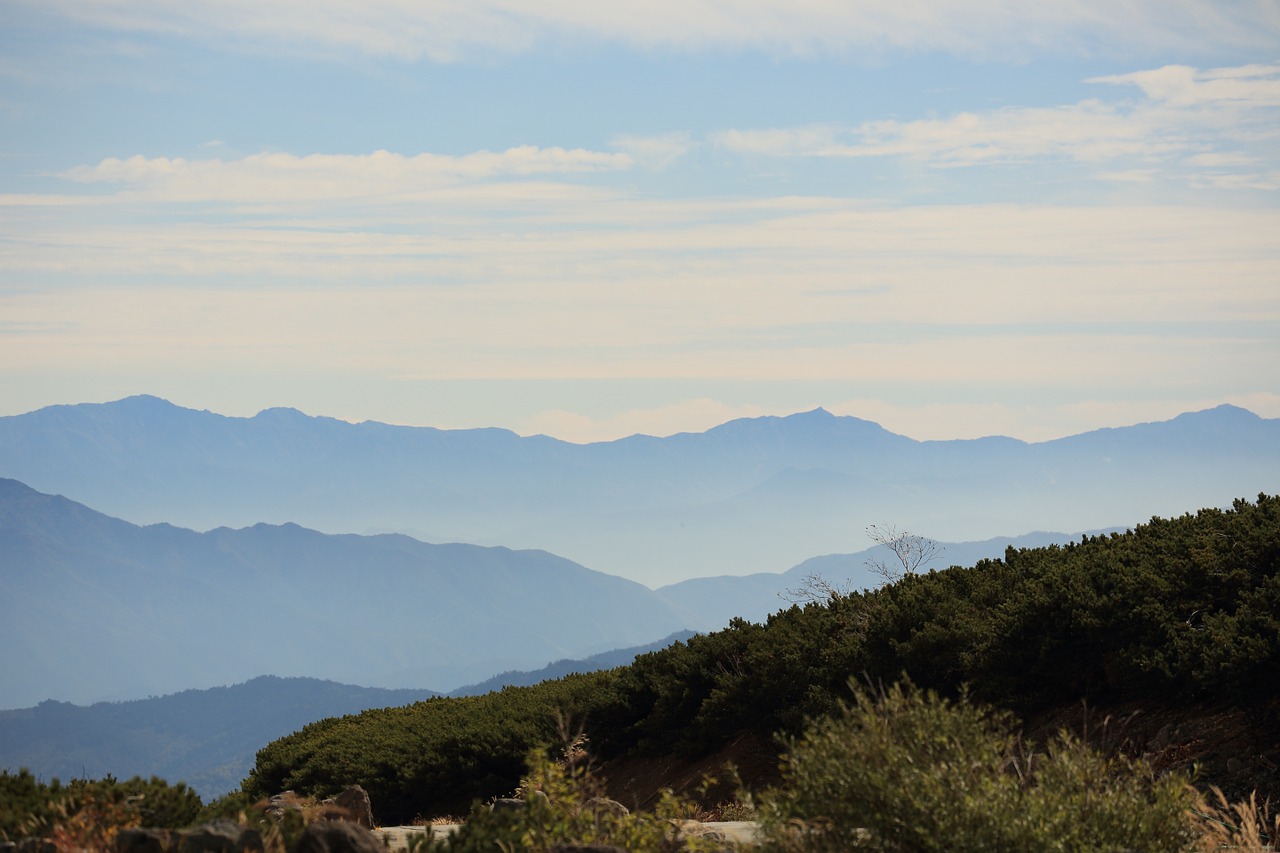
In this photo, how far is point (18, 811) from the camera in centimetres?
805

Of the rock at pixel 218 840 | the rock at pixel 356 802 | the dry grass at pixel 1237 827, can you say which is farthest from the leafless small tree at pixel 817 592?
the rock at pixel 218 840

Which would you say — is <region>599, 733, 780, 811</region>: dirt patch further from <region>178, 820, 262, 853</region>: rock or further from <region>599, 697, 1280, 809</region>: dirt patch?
<region>178, 820, 262, 853</region>: rock

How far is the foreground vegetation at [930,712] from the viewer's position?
705 cm

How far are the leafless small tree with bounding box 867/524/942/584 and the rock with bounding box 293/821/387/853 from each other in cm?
1503

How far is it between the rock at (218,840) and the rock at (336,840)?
12.3 inches

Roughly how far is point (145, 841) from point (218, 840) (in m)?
0.46

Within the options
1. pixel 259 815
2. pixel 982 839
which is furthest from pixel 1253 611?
pixel 259 815

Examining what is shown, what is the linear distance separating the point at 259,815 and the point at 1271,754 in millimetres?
9106

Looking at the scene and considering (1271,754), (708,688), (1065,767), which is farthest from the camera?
(708,688)

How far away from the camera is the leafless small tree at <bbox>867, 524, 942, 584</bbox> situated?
21984mm

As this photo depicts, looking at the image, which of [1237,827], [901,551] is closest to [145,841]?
[1237,827]

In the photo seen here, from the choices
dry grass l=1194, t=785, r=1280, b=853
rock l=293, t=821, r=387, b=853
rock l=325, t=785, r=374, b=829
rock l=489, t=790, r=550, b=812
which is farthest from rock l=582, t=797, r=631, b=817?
dry grass l=1194, t=785, r=1280, b=853

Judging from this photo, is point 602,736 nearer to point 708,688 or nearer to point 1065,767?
point 708,688

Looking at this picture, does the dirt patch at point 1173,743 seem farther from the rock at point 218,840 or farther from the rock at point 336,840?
the rock at point 218,840
